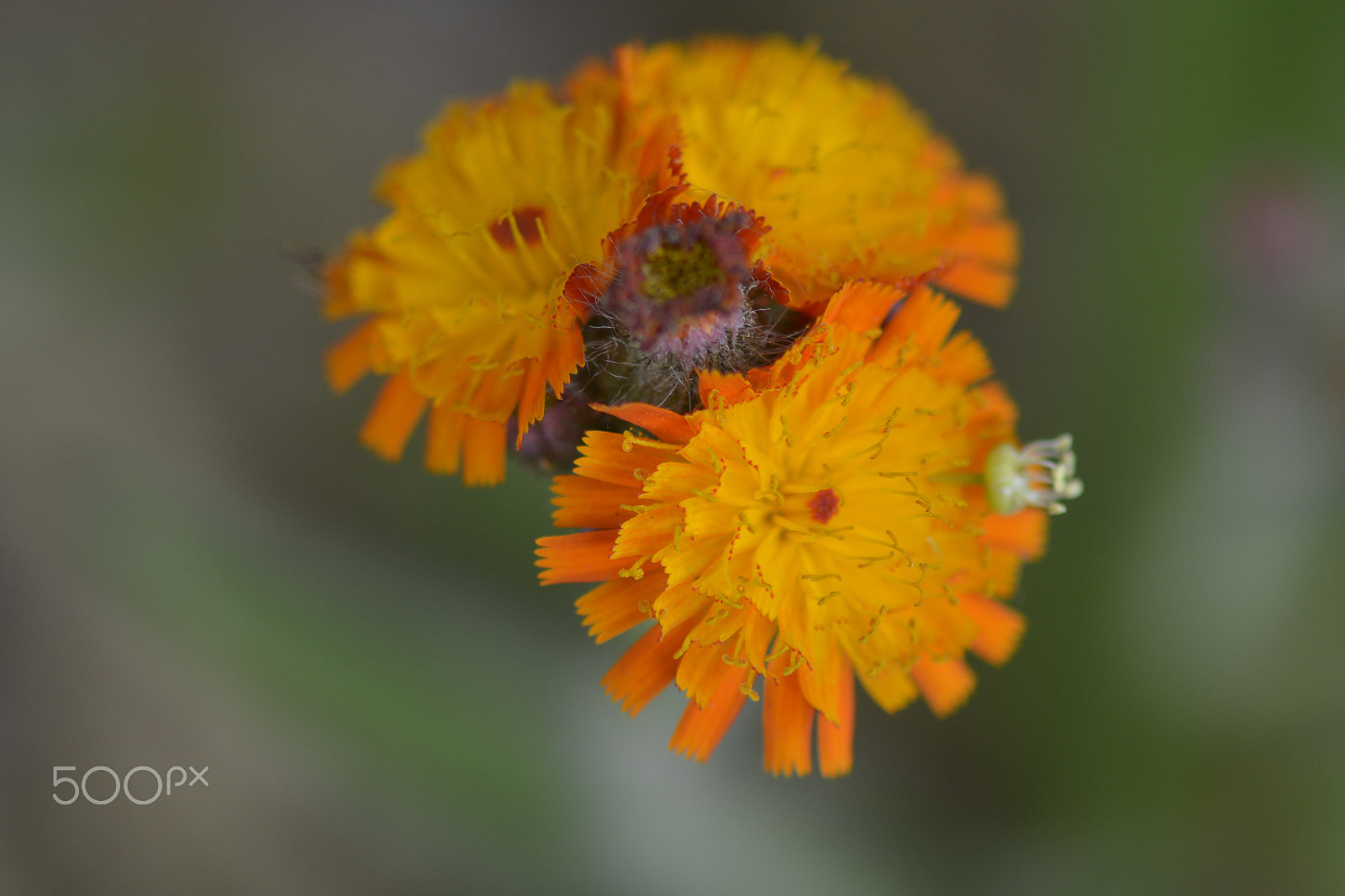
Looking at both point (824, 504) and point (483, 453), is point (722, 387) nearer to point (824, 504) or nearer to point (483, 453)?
point (824, 504)

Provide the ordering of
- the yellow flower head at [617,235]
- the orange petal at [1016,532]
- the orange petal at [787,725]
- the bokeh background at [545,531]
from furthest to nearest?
the bokeh background at [545,531], the orange petal at [1016,532], the orange petal at [787,725], the yellow flower head at [617,235]

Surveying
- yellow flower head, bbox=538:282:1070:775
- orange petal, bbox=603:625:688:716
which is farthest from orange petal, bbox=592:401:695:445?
orange petal, bbox=603:625:688:716

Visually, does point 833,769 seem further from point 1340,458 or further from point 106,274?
point 106,274

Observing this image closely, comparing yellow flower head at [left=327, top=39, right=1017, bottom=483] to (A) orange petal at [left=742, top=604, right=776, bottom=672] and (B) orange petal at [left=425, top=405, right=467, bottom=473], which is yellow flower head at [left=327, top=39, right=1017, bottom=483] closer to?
(B) orange petal at [left=425, top=405, right=467, bottom=473]

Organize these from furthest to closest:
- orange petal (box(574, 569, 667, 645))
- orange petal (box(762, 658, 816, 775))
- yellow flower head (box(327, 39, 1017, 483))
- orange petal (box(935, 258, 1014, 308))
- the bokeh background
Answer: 1. the bokeh background
2. orange petal (box(935, 258, 1014, 308))
3. orange petal (box(762, 658, 816, 775))
4. orange petal (box(574, 569, 667, 645))
5. yellow flower head (box(327, 39, 1017, 483))

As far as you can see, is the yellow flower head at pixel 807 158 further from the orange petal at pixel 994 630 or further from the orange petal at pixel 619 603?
the orange petal at pixel 994 630

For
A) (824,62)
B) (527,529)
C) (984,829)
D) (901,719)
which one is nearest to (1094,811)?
(984,829)

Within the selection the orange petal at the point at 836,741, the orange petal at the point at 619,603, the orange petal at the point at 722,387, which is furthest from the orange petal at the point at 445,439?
the orange petal at the point at 836,741
